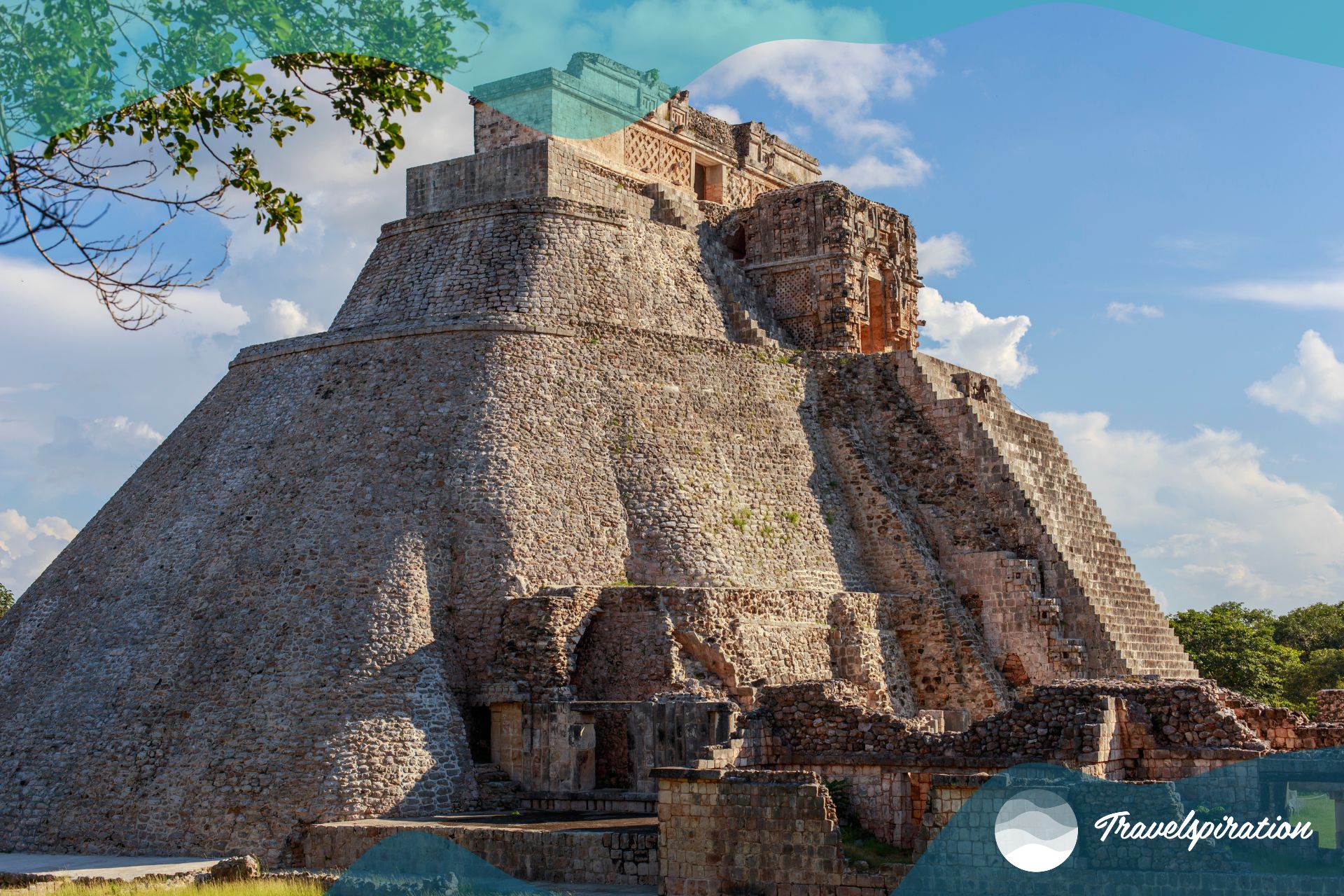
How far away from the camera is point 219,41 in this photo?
6.97 meters

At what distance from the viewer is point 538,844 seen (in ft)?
53.7

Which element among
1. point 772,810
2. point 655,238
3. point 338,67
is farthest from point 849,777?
point 655,238

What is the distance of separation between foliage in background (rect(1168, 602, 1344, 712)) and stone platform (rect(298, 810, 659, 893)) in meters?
21.5

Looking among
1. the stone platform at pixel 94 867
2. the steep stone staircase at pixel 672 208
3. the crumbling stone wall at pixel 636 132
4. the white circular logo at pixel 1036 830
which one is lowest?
the stone platform at pixel 94 867

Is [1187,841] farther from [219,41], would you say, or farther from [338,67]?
[219,41]

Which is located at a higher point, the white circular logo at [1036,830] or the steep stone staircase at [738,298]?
the steep stone staircase at [738,298]

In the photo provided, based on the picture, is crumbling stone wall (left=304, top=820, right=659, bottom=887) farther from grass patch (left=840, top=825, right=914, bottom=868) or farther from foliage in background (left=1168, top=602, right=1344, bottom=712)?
foliage in background (left=1168, top=602, right=1344, bottom=712)

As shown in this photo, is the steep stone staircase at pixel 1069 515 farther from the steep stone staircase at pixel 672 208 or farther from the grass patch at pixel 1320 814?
the steep stone staircase at pixel 672 208

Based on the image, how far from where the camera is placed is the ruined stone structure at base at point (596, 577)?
58.0 feet

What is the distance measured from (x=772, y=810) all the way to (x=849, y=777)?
3.27 meters

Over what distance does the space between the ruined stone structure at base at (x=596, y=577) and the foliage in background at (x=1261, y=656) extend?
1121 cm

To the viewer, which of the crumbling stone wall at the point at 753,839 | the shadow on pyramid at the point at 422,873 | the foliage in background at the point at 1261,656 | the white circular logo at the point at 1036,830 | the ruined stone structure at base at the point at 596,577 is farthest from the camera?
the foliage in background at the point at 1261,656

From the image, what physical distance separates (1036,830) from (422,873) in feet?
22.9
